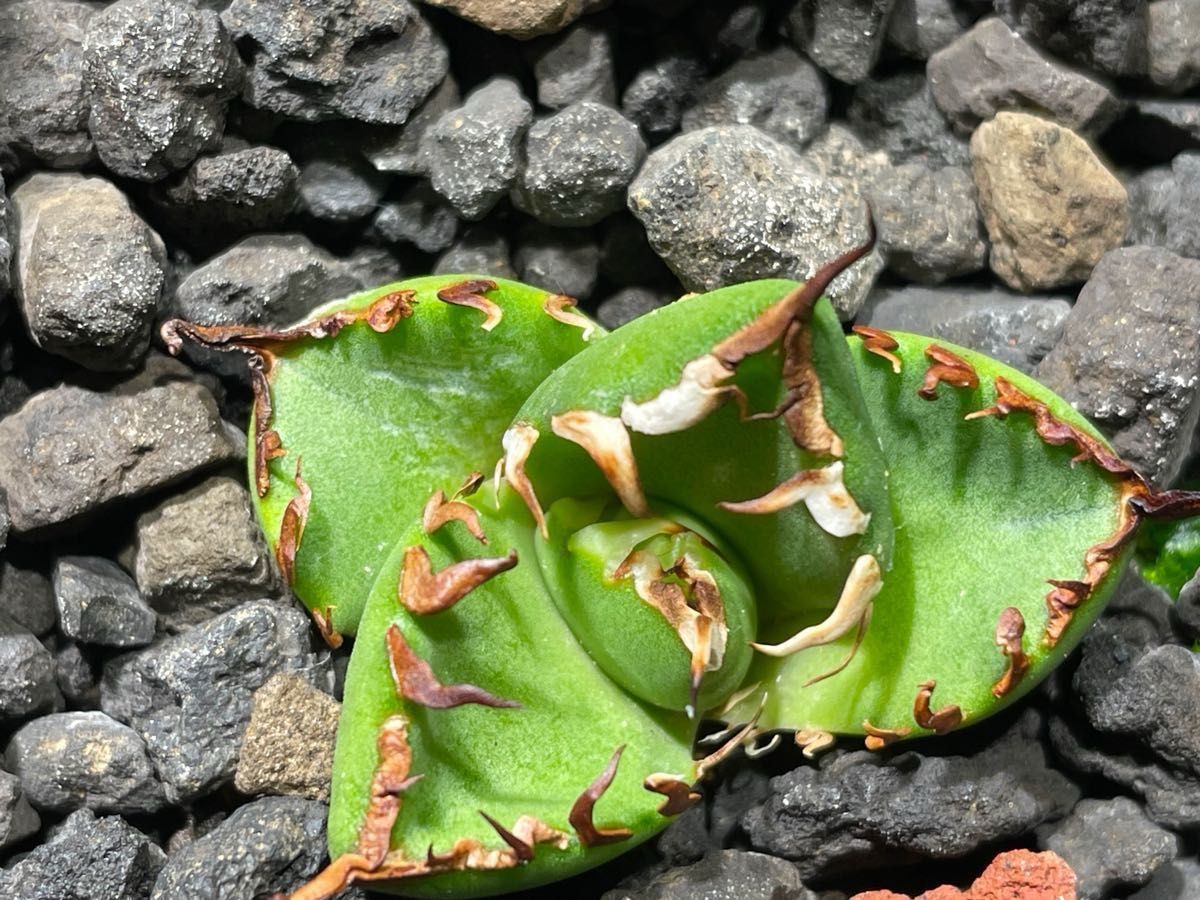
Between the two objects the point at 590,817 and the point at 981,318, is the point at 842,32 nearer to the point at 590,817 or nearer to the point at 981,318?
the point at 981,318

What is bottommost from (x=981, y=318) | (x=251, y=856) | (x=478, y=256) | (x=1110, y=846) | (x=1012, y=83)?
(x=1110, y=846)

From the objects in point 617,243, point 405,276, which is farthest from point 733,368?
point 405,276

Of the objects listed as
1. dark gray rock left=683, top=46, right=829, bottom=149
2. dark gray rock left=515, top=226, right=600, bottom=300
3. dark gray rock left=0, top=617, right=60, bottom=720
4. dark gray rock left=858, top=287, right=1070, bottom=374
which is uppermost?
dark gray rock left=683, top=46, right=829, bottom=149

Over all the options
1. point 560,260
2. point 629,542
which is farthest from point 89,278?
point 629,542

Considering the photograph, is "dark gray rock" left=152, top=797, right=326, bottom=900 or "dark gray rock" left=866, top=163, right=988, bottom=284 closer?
"dark gray rock" left=152, top=797, right=326, bottom=900

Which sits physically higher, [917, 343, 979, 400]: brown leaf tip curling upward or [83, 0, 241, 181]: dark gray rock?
[83, 0, 241, 181]: dark gray rock

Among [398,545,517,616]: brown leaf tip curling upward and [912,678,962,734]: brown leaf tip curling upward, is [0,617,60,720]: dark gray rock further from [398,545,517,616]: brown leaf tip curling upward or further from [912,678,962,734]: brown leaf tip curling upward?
[912,678,962,734]: brown leaf tip curling upward

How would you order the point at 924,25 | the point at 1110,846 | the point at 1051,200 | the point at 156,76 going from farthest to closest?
1. the point at 924,25
2. the point at 1051,200
3. the point at 156,76
4. the point at 1110,846

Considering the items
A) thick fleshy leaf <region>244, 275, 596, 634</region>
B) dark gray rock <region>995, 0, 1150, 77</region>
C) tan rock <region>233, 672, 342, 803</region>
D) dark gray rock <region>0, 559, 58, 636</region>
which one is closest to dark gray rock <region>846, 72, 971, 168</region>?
dark gray rock <region>995, 0, 1150, 77</region>
